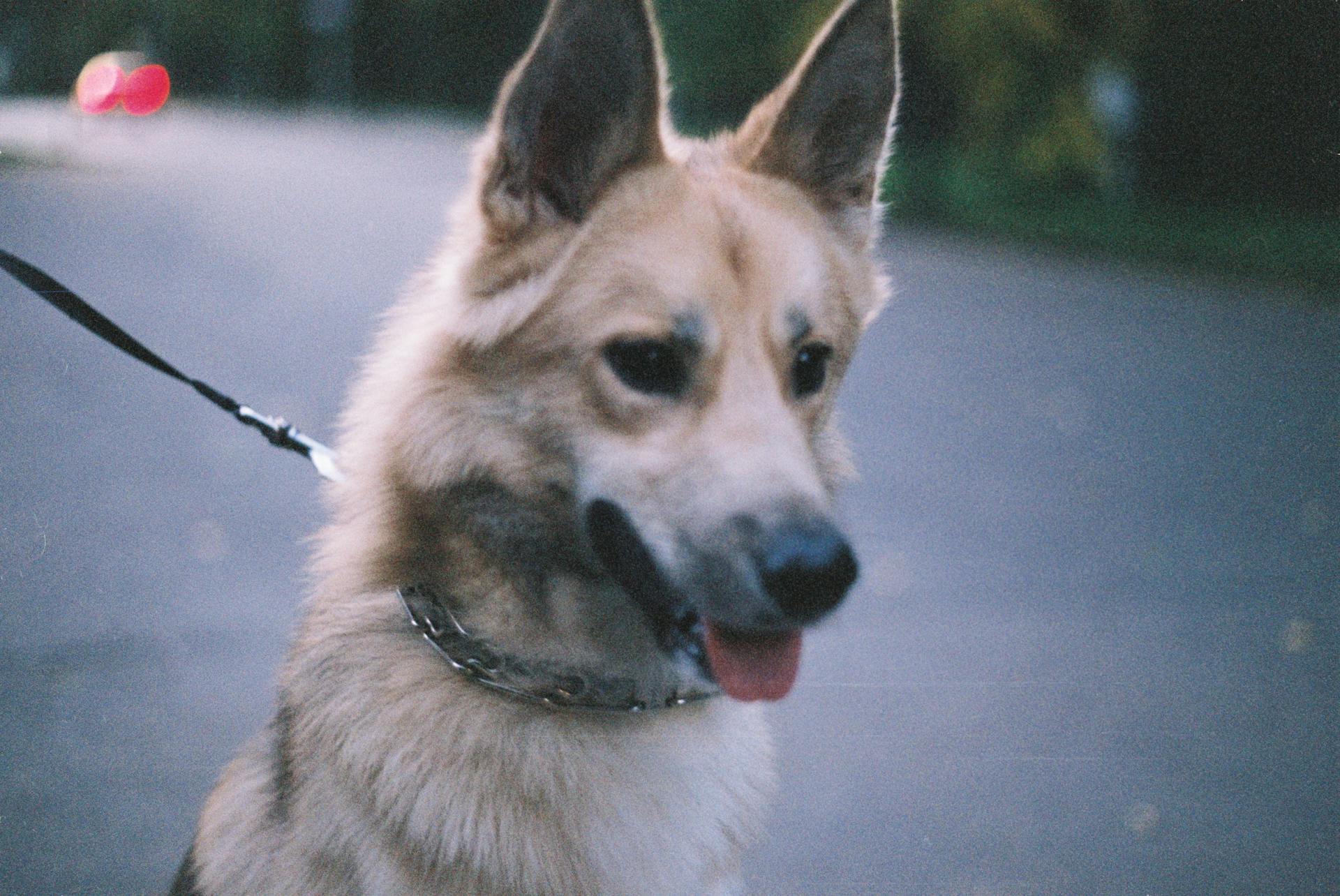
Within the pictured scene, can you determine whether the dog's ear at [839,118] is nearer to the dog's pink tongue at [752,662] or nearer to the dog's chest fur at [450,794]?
the dog's pink tongue at [752,662]

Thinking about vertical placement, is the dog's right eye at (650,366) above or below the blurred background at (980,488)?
above

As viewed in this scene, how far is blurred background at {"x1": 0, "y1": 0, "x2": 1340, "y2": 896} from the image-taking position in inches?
137

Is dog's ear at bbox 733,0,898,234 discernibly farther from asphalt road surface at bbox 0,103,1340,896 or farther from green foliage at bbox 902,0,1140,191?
green foliage at bbox 902,0,1140,191

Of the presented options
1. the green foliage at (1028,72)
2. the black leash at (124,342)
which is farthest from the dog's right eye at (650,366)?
the green foliage at (1028,72)

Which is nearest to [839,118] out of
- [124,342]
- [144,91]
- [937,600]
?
[124,342]

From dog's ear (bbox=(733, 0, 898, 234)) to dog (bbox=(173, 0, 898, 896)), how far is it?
A: 0.03 m

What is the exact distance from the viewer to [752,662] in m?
2.05

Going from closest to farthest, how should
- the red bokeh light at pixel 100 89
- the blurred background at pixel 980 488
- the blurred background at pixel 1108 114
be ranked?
the blurred background at pixel 980 488 < the blurred background at pixel 1108 114 < the red bokeh light at pixel 100 89

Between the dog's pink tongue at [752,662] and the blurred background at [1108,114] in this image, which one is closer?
the dog's pink tongue at [752,662]

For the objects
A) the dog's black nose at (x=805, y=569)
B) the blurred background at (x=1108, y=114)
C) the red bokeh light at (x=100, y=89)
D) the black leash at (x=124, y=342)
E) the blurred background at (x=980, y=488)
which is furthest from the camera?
the red bokeh light at (x=100, y=89)

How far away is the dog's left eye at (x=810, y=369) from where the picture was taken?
228cm

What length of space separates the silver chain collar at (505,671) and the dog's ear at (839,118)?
3.56ft

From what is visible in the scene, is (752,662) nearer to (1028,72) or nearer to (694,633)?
(694,633)

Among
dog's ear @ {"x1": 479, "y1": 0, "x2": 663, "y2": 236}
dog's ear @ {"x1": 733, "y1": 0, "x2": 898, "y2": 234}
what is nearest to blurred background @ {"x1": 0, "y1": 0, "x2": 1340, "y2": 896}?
dog's ear @ {"x1": 733, "y1": 0, "x2": 898, "y2": 234}
